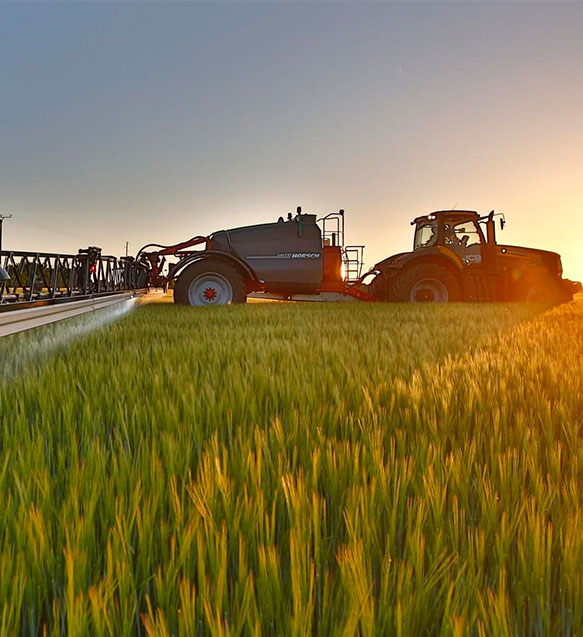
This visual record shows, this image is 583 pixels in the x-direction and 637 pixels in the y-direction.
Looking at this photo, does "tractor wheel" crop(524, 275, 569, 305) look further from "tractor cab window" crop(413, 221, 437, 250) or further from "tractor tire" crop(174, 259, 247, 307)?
"tractor tire" crop(174, 259, 247, 307)

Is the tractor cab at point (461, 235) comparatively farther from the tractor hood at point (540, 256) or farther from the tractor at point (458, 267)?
the tractor hood at point (540, 256)

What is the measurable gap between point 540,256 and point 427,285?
10.3ft

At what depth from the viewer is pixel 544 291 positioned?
387 inches

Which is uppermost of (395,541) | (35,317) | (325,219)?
(325,219)

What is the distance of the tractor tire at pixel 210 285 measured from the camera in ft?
26.5

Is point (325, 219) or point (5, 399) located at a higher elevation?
point (325, 219)

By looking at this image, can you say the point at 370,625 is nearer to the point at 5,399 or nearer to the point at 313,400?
the point at 313,400

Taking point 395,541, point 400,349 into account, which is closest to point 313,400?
point 395,541

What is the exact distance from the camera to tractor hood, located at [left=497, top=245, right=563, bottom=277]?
967 centimetres

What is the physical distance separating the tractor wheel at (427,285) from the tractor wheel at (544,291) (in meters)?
1.93

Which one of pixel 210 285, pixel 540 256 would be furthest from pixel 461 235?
pixel 210 285

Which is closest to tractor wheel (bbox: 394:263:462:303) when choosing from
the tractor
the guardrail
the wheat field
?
the tractor

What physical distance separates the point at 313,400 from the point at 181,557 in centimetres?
102

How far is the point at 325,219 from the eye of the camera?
838cm
